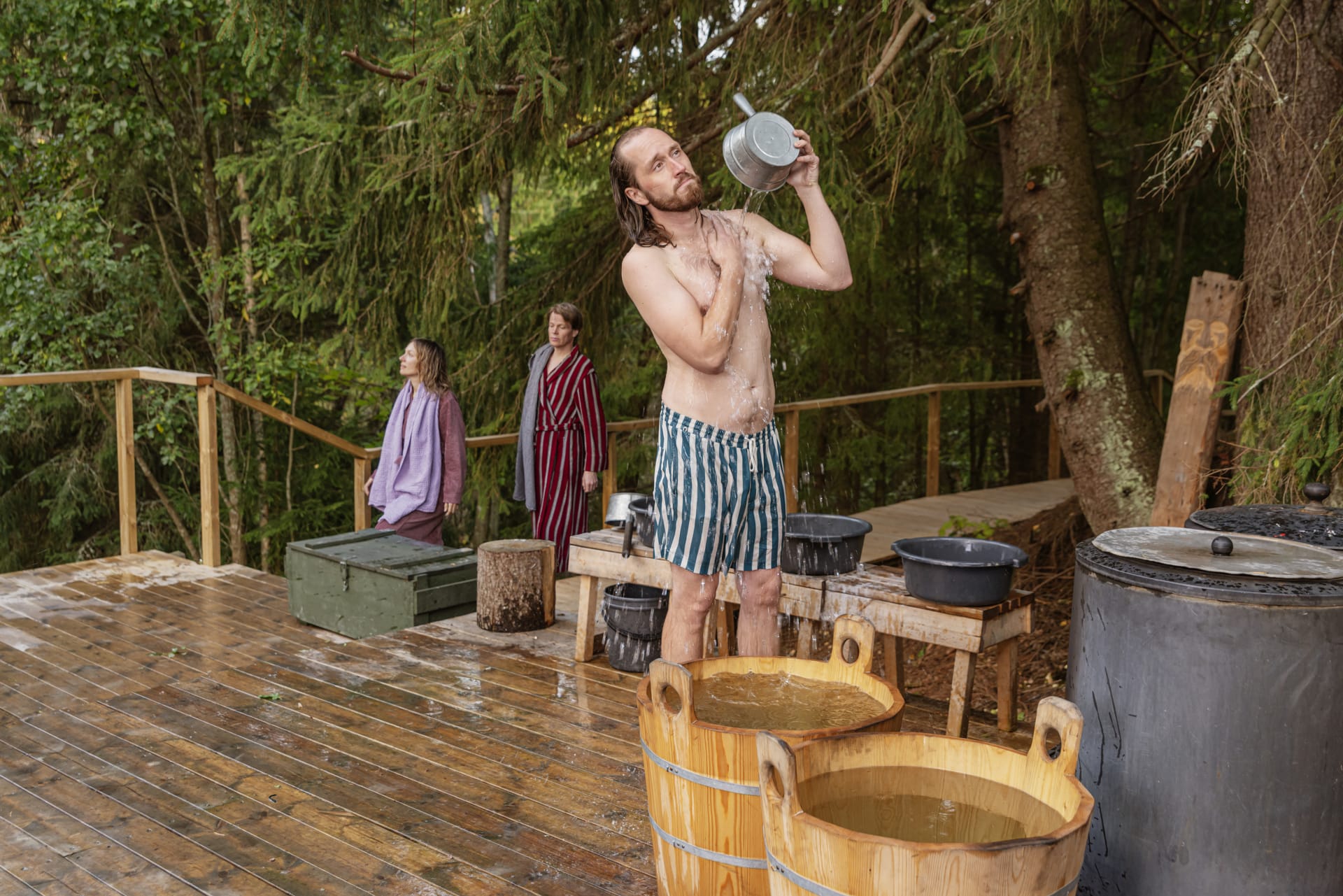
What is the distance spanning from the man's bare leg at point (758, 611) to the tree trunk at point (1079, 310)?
2.83 m

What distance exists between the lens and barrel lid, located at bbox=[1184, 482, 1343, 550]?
8.61ft

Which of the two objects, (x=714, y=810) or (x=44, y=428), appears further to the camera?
(x=44, y=428)

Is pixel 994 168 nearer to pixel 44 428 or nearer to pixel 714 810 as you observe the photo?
pixel 714 810

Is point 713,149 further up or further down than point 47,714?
further up

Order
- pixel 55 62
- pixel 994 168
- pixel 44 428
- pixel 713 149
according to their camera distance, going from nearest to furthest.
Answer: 1. pixel 713 149
2. pixel 994 168
3. pixel 55 62
4. pixel 44 428

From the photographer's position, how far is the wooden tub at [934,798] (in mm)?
1538

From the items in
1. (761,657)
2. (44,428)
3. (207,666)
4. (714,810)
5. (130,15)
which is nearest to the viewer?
(714,810)

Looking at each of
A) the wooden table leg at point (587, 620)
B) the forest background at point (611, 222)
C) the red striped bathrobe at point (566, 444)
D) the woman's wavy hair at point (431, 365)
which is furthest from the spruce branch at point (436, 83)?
the wooden table leg at point (587, 620)

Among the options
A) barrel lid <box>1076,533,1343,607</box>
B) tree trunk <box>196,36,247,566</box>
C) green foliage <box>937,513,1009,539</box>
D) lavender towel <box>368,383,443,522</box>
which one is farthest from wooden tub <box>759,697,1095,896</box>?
tree trunk <box>196,36,247,566</box>

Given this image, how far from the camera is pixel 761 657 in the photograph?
2402 millimetres

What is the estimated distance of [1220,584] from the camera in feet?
6.43

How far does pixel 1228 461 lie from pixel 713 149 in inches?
112

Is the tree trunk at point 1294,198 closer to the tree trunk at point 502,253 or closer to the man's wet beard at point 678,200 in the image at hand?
the man's wet beard at point 678,200

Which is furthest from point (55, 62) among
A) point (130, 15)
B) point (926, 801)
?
point (926, 801)
